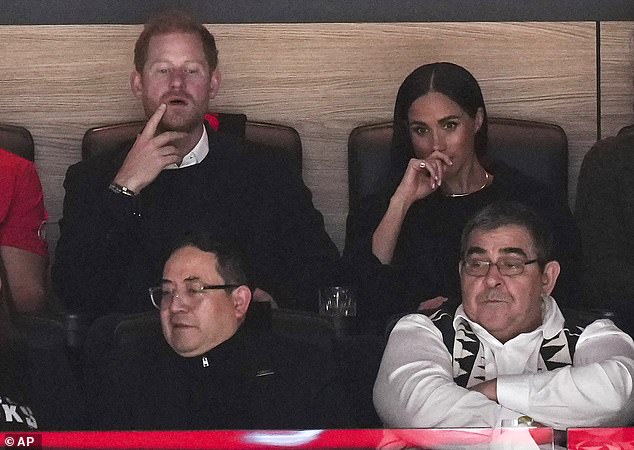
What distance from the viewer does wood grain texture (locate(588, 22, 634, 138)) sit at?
2.65 meters

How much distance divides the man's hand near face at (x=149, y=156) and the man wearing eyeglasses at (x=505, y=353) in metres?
0.54

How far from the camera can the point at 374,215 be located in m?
2.32

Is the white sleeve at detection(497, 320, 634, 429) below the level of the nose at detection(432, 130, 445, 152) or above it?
below

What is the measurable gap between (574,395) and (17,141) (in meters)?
1.25

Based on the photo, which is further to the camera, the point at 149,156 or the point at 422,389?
the point at 149,156

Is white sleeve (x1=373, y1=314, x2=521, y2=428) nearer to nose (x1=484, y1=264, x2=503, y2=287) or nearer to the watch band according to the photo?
nose (x1=484, y1=264, x2=503, y2=287)

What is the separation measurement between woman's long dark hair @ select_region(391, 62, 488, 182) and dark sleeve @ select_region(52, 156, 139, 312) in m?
0.52

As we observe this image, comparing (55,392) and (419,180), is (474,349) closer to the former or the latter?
(419,180)

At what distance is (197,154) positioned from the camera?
234cm

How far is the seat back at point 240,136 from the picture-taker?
246 cm

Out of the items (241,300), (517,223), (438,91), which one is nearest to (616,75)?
(438,91)

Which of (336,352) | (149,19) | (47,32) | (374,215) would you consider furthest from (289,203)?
(47,32)

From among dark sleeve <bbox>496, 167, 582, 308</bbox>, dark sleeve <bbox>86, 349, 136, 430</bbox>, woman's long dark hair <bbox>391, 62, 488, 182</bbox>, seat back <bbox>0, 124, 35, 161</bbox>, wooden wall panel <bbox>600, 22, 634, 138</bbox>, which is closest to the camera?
dark sleeve <bbox>86, 349, 136, 430</bbox>

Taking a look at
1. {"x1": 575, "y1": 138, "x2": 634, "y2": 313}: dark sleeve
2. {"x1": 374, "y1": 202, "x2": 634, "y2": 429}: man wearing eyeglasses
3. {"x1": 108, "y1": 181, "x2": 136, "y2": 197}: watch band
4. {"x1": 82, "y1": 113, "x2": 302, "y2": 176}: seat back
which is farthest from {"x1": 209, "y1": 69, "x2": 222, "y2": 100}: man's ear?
{"x1": 575, "y1": 138, "x2": 634, "y2": 313}: dark sleeve
